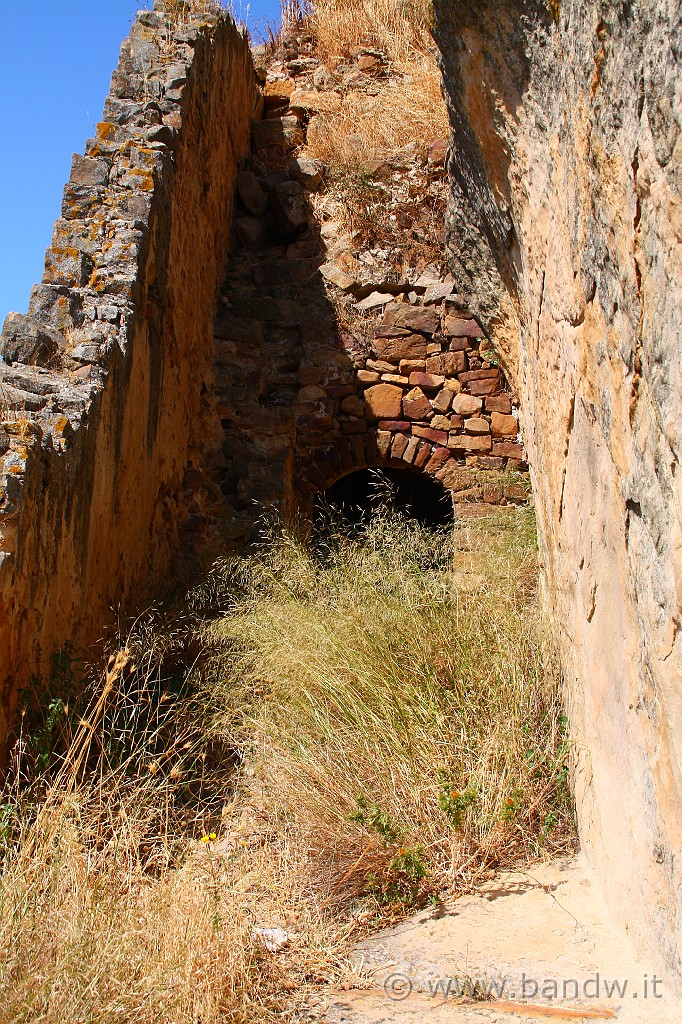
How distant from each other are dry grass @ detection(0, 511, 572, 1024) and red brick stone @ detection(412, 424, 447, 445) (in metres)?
2.43

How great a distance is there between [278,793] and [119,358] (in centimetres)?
265

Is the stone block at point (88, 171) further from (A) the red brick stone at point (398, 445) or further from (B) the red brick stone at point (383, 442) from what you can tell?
(A) the red brick stone at point (398, 445)

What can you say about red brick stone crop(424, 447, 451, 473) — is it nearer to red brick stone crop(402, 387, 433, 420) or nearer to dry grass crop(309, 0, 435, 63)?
red brick stone crop(402, 387, 433, 420)

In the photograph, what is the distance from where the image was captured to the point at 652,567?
92.4 inches

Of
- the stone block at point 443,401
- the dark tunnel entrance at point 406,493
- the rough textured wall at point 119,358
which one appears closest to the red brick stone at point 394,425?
the stone block at point 443,401

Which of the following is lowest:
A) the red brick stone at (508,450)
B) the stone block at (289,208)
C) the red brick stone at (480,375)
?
the red brick stone at (508,450)

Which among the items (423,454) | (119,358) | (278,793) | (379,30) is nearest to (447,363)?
(423,454)

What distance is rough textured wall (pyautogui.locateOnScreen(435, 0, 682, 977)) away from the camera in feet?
7.13

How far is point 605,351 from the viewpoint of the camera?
277cm

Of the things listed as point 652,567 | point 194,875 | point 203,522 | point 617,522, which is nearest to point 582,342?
point 617,522

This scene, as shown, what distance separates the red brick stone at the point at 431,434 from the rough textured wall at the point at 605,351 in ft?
10.8

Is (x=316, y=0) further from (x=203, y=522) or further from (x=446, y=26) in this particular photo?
(x=446, y=26)

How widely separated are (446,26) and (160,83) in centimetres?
330

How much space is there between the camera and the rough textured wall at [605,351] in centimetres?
217
